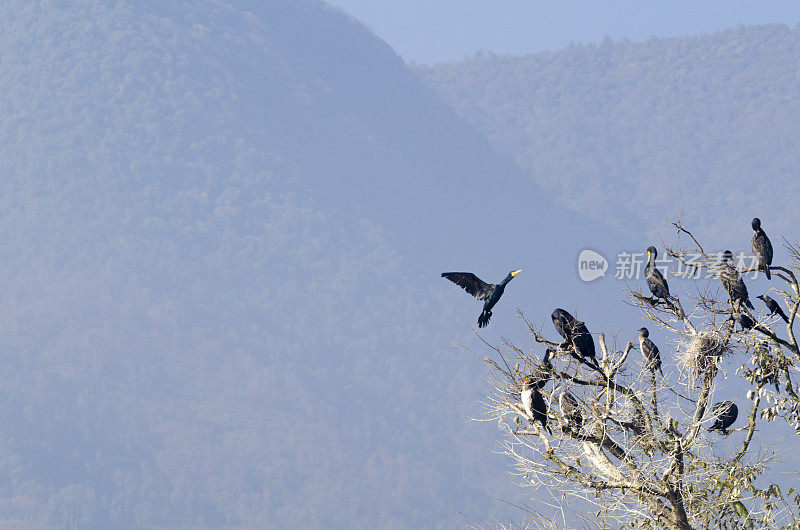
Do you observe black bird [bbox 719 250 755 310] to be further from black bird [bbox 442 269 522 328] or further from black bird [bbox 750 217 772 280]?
black bird [bbox 442 269 522 328]

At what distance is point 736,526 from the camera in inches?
375

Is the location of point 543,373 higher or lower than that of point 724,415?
lower

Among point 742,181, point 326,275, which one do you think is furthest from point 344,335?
point 742,181

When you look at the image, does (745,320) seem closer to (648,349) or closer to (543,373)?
(648,349)

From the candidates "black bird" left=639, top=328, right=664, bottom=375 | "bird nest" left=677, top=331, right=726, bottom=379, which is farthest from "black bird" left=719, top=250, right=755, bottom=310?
"black bird" left=639, top=328, right=664, bottom=375

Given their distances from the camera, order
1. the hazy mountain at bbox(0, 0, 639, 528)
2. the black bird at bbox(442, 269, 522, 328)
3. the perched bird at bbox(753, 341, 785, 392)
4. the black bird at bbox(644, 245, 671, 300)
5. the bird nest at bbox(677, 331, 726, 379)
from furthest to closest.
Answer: the hazy mountain at bbox(0, 0, 639, 528) < the black bird at bbox(442, 269, 522, 328) < the black bird at bbox(644, 245, 671, 300) < the perched bird at bbox(753, 341, 785, 392) < the bird nest at bbox(677, 331, 726, 379)

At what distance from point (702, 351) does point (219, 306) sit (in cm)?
14119

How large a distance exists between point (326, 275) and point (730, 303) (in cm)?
15048

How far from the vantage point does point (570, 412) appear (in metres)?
8.99

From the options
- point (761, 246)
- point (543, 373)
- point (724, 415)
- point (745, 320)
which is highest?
point (761, 246)

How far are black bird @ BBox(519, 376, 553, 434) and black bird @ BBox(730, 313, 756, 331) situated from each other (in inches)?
87.0

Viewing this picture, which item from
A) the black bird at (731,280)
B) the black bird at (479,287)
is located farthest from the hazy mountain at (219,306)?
the black bird at (731,280)

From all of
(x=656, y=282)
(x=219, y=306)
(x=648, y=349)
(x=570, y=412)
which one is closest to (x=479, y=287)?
(x=656, y=282)

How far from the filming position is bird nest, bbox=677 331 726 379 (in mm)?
9766
